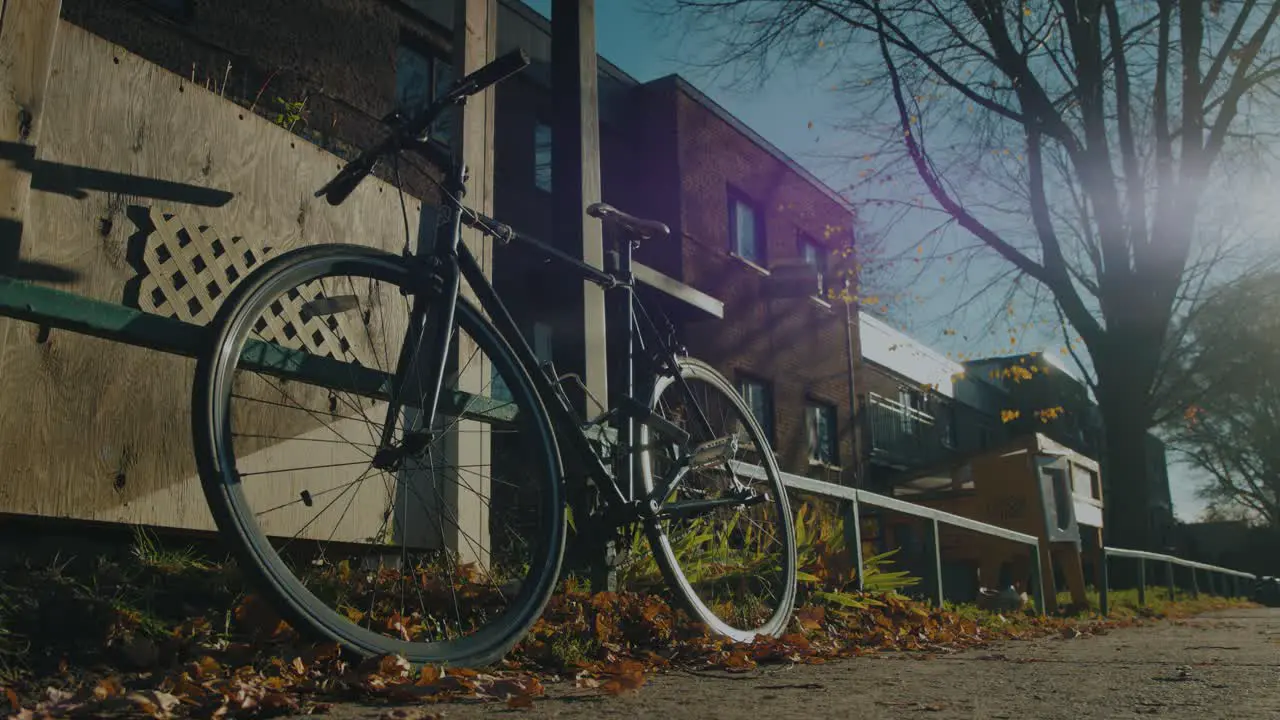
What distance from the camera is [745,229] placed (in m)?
18.5

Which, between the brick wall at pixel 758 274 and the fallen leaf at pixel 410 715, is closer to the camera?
the fallen leaf at pixel 410 715

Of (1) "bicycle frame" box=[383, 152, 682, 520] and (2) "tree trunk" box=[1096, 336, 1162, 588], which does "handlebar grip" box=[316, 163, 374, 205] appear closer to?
(1) "bicycle frame" box=[383, 152, 682, 520]

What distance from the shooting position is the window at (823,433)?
1950cm

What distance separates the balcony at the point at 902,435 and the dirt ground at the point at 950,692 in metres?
18.0

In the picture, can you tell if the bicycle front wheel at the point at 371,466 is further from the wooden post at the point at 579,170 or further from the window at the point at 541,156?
the window at the point at 541,156

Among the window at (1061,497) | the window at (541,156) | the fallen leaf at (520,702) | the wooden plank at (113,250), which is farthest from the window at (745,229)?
the fallen leaf at (520,702)

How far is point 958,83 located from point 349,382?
45.4 ft

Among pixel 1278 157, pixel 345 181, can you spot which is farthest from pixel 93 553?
pixel 1278 157

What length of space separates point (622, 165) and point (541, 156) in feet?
6.37

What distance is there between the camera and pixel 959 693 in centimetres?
272

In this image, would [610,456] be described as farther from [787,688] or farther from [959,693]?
[959,693]

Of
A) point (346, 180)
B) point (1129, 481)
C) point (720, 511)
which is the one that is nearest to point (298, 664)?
point (346, 180)

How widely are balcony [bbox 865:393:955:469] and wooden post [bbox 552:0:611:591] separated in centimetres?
1772

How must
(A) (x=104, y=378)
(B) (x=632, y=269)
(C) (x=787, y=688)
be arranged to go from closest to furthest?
(C) (x=787, y=688), (A) (x=104, y=378), (B) (x=632, y=269)
